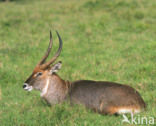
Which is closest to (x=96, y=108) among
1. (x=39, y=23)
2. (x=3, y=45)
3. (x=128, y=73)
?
(x=128, y=73)

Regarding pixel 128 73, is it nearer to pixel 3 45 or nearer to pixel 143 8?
pixel 3 45

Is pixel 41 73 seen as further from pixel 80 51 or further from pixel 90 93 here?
pixel 80 51

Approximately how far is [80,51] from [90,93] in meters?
3.34

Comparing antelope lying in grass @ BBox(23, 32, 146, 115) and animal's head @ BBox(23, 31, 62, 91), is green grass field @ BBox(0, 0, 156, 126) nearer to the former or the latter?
antelope lying in grass @ BBox(23, 32, 146, 115)

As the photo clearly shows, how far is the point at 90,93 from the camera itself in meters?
4.60

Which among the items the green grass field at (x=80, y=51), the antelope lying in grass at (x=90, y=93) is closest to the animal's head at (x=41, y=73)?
the antelope lying in grass at (x=90, y=93)

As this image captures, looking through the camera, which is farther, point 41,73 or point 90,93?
point 41,73

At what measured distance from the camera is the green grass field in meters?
4.37

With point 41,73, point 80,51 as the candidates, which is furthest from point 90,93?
point 80,51

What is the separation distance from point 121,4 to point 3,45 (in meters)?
5.49

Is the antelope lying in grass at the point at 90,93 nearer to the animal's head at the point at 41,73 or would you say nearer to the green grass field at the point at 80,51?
the animal's head at the point at 41,73

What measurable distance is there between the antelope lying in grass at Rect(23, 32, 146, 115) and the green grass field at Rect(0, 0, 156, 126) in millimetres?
141

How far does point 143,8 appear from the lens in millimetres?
11445

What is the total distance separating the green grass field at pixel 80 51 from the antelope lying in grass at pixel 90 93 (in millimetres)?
141
